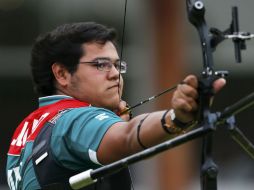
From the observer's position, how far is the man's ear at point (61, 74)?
3.57 metres

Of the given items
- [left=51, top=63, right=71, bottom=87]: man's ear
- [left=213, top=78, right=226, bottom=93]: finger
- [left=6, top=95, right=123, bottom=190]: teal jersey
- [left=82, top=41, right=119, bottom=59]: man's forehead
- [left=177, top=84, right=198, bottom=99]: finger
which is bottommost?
[left=6, top=95, right=123, bottom=190]: teal jersey

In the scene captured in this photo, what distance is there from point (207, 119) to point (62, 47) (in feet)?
3.81

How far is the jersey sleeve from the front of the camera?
298cm

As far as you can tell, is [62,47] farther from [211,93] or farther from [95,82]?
[211,93]

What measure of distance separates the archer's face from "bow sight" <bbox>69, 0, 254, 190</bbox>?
A: 71 cm

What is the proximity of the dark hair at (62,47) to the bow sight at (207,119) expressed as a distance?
76 centimetres

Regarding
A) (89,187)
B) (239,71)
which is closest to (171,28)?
(239,71)

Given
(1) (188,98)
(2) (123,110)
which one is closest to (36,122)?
(2) (123,110)

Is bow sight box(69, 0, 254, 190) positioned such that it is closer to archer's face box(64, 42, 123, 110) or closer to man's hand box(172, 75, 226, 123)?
man's hand box(172, 75, 226, 123)

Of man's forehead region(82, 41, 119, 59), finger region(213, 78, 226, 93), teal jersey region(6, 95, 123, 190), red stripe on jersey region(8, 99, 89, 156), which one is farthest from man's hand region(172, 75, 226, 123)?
man's forehead region(82, 41, 119, 59)

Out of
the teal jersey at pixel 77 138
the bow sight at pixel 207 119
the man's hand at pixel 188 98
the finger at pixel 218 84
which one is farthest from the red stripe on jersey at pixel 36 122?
the finger at pixel 218 84

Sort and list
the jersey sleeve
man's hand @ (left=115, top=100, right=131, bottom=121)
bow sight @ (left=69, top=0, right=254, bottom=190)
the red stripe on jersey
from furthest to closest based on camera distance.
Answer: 1. man's hand @ (left=115, top=100, right=131, bottom=121)
2. the red stripe on jersey
3. the jersey sleeve
4. bow sight @ (left=69, top=0, right=254, bottom=190)

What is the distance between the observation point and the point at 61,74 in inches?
141

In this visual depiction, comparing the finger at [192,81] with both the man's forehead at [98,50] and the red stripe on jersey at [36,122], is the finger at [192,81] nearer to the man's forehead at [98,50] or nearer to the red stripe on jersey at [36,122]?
the red stripe on jersey at [36,122]
